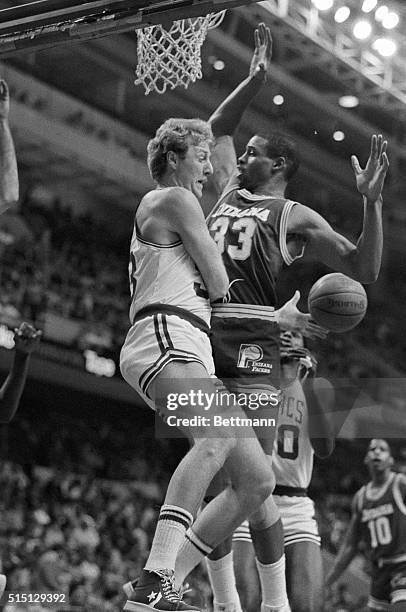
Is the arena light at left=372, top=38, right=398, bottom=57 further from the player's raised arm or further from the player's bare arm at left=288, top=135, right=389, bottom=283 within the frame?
the player's bare arm at left=288, top=135, right=389, bottom=283

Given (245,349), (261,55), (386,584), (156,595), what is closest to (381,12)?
(261,55)

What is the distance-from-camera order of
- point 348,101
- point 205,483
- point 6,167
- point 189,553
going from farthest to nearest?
1. point 348,101
2. point 6,167
3. point 189,553
4. point 205,483

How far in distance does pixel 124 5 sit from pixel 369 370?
24.0ft

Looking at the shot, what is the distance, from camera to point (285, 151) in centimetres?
533

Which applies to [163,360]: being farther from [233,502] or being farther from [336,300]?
[336,300]

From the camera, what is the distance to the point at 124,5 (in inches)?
188

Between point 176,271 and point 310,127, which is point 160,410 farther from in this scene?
point 310,127

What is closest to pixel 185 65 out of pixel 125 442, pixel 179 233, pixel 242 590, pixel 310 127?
pixel 310 127

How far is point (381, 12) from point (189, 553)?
5.57 meters

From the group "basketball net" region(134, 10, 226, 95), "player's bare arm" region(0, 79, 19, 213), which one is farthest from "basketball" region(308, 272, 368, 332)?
"player's bare arm" region(0, 79, 19, 213)

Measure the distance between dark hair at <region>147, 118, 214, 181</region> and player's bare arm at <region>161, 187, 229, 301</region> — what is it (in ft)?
0.85

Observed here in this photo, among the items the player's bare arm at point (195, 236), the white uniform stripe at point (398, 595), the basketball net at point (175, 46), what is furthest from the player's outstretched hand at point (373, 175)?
the white uniform stripe at point (398, 595)

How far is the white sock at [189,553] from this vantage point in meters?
3.97

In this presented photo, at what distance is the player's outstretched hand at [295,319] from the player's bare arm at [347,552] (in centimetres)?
268
